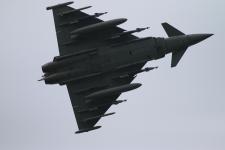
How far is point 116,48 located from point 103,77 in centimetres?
252

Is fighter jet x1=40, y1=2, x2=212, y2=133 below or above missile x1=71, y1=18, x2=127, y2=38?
below

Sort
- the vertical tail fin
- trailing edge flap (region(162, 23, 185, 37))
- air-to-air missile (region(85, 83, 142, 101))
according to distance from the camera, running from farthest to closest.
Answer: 1. the vertical tail fin
2. trailing edge flap (region(162, 23, 185, 37))
3. air-to-air missile (region(85, 83, 142, 101))

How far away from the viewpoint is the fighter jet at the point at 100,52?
51156 mm

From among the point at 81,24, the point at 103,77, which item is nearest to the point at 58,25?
the point at 81,24

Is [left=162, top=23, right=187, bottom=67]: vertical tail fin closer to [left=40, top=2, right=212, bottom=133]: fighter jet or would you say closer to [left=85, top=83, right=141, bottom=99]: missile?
[left=40, top=2, right=212, bottom=133]: fighter jet

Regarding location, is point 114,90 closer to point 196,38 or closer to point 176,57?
point 176,57

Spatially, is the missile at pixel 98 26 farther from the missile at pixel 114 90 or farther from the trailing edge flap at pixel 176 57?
the trailing edge flap at pixel 176 57

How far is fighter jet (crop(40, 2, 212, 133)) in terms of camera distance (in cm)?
5116

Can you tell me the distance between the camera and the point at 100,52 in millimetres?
51438

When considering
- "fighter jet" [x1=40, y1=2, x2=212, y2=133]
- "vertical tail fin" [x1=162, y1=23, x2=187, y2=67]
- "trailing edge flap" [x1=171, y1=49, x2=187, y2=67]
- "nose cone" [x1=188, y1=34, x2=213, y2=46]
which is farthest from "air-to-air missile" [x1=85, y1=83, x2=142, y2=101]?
"nose cone" [x1=188, y1=34, x2=213, y2=46]

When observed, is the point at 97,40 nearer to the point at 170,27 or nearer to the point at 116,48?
the point at 116,48

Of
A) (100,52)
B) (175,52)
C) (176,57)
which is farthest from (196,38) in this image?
(100,52)

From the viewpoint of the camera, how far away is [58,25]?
5241 cm

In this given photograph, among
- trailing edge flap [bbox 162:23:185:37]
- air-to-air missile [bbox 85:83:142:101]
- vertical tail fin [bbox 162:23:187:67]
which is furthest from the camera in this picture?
vertical tail fin [bbox 162:23:187:67]
